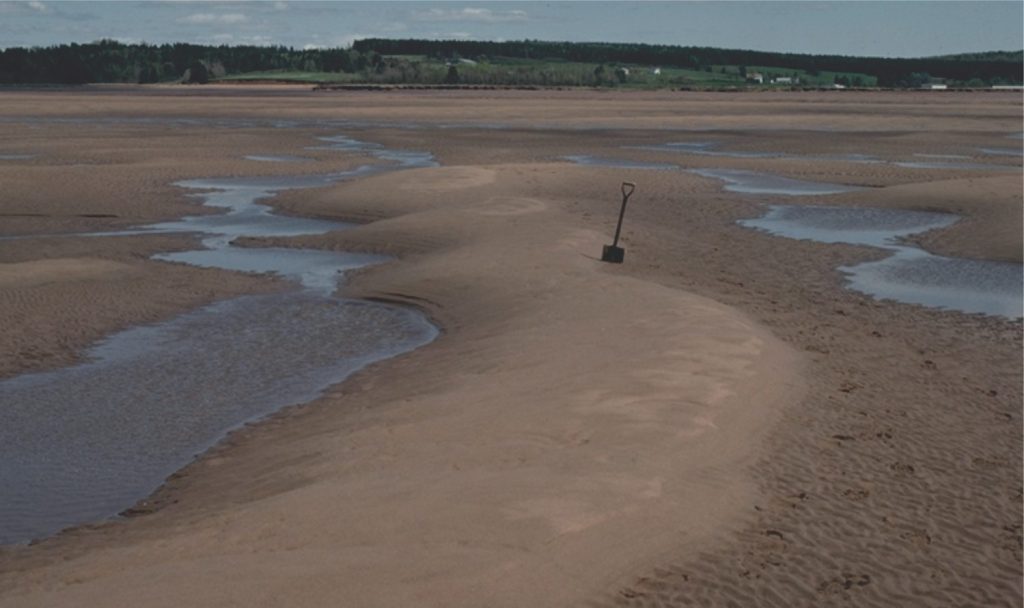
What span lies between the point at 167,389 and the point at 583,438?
584cm

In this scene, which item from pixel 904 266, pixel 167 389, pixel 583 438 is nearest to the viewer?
pixel 583 438

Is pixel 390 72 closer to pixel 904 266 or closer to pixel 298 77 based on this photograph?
pixel 298 77

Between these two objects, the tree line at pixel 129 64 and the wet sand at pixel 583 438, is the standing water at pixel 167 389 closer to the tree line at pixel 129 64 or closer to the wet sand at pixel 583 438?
the wet sand at pixel 583 438

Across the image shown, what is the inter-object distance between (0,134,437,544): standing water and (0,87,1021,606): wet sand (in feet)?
1.63

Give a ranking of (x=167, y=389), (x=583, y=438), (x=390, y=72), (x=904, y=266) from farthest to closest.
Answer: (x=390, y=72) → (x=904, y=266) → (x=167, y=389) → (x=583, y=438)

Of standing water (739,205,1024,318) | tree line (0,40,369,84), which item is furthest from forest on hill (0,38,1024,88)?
standing water (739,205,1024,318)

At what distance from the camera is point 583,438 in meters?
11.1

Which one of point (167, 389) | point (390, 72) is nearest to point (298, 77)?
point (390, 72)

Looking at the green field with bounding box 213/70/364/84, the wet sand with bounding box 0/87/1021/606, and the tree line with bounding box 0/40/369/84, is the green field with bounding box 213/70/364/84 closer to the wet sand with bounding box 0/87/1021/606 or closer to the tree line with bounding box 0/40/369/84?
the tree line with bounding box 0/40/369/84

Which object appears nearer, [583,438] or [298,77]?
[583,438]

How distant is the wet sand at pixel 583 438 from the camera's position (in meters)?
8.34

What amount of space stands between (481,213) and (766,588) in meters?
19.2

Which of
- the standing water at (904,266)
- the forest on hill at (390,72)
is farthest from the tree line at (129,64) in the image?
the standing water at (904,266)

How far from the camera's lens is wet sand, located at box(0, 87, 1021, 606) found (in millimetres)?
8344
